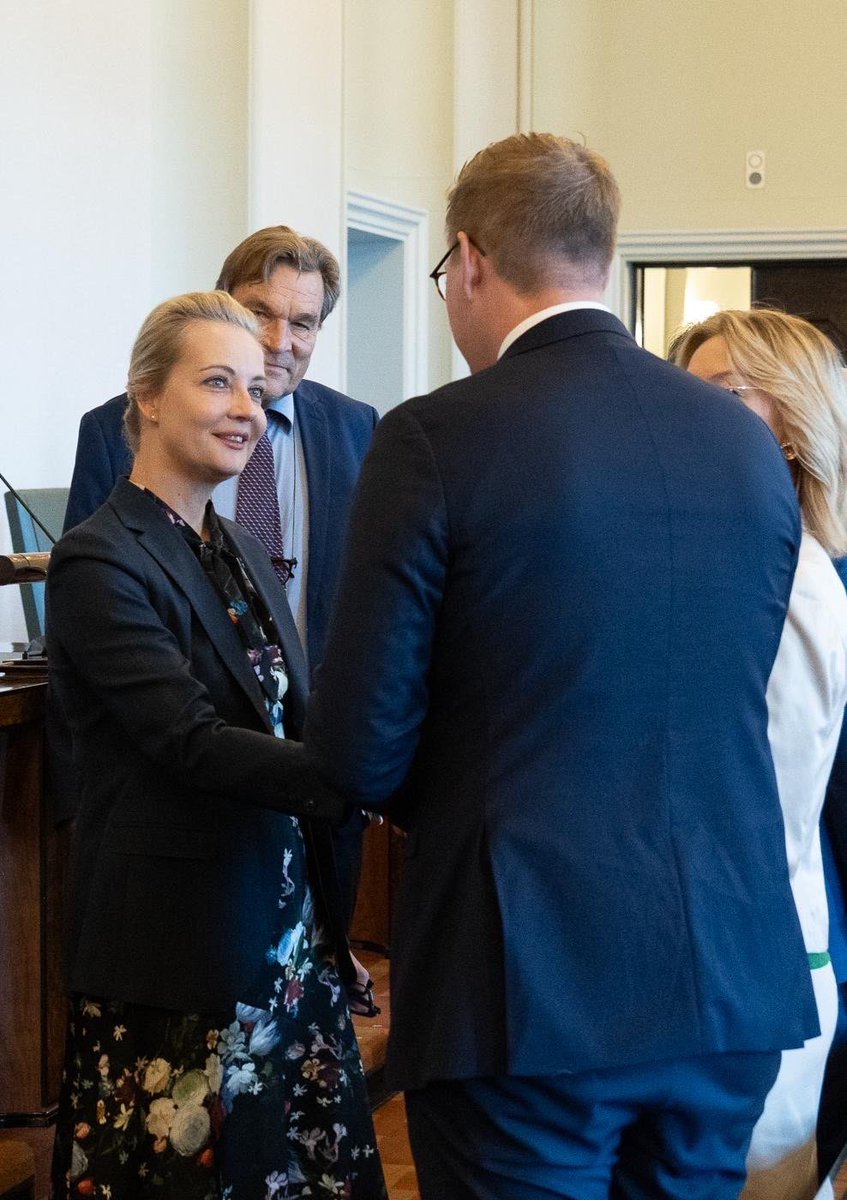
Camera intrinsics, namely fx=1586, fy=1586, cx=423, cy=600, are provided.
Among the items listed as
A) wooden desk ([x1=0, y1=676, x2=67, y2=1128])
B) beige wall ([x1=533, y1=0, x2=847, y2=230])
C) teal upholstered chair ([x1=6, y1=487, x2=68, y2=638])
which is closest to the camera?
wooden desk ([x1=0, y1=676, x2=67, y2=1128])

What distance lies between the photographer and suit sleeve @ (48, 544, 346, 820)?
6.30 feet

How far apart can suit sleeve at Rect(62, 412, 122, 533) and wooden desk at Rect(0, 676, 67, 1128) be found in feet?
1.07

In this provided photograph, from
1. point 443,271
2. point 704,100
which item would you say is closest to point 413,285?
point 704,100

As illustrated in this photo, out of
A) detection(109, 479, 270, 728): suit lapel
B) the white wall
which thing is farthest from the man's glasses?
the white wall

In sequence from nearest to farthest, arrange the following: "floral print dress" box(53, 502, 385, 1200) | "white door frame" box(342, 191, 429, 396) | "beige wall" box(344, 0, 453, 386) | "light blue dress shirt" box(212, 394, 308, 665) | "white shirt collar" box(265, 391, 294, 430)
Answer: "floral print dress" box(53, 502, 385, 1200) < "light blue dress shirt" box(212, 394, 308, 665) < "white shirt collar" box(265, 391, 294, 430) < "beige wall" box(344, 0, 453, 386) < "white door frame" box(342, 191, 429, 396)

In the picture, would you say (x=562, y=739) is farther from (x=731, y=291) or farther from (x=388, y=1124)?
(x=731, y=291)

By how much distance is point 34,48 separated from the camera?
4781mm

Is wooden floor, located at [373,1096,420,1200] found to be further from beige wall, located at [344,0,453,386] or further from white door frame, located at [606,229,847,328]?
white door frame, located at [606,229,847,328]

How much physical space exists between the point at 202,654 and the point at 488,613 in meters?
0.75

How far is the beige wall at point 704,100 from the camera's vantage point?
7.78 meters

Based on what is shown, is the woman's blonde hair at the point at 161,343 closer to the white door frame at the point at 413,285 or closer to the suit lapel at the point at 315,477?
the suit lapel at the point at 315,477

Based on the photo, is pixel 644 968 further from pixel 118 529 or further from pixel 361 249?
pixel 361 249

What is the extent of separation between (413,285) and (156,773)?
5857mm

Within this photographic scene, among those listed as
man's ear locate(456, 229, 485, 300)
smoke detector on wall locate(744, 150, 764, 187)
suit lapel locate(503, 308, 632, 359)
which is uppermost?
smoke detector on wall locate(744, 150, 764, 187)
